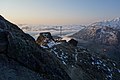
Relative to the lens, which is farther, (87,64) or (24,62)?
(87,64)

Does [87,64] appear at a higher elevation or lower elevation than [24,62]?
lower

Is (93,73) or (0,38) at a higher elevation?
(0,38)

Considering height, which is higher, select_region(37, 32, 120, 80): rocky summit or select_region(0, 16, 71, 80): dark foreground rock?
select_region(0, 16, 71, 80): dark foreground rock

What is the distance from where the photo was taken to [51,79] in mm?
32875

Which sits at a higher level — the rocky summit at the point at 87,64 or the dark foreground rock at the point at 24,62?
the dark foreground rock at the point at 24,62

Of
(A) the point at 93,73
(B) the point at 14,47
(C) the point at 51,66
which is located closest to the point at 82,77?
(A) the point at 93,73

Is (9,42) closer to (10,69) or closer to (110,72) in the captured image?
(10,69)

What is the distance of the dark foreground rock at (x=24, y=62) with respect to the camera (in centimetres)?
2945

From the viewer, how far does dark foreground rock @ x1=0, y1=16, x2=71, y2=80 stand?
29.5 metres

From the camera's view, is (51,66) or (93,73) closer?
(51,66)

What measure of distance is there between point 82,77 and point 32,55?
2613cm

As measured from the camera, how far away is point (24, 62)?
32.7 m

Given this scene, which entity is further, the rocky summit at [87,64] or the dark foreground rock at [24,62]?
the rocky summit at [87,64]

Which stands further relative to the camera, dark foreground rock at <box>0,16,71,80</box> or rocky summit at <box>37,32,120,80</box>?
rocky summit at <box>37,32,120,80</box>
